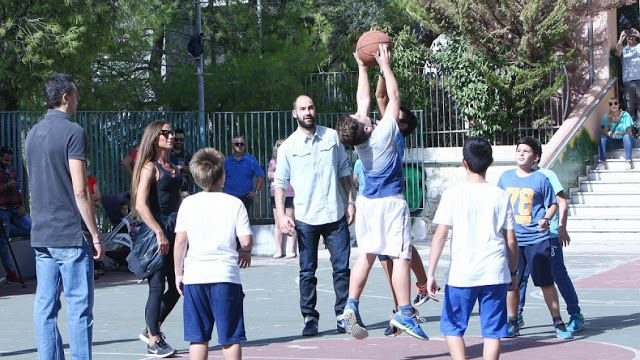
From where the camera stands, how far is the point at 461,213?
22.8 feet

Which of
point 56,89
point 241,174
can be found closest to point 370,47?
point 56,89

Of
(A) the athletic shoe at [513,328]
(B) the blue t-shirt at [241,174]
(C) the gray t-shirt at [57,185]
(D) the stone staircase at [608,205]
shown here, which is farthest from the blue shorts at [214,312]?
(D) the stone staircase at [608,205]

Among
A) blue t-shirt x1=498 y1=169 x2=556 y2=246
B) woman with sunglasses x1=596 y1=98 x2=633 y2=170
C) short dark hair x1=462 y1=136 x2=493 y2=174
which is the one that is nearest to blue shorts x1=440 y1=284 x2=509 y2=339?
short dark hair x1=462 y1=136 x2=493 y2=174

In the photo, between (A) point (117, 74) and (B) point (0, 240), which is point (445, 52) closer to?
(A) point (117, 74)

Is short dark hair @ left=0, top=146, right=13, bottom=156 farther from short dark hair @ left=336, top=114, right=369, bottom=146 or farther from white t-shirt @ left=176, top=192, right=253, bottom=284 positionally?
white t-shirt @ left=176, top=192, right=253, bottom=284

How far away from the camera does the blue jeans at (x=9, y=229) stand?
47.5 feet

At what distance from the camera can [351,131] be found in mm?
8484

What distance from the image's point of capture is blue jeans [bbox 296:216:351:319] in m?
9.52

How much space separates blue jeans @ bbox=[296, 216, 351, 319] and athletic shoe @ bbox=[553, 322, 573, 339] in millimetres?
1898

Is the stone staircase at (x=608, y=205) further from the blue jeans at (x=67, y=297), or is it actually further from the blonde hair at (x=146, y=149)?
the blue jeans at (x=67, y=297)

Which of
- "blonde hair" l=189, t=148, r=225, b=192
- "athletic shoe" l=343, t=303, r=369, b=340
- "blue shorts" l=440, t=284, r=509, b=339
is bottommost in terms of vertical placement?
"athletic shoe" l=343, t=303, r=369, b=340

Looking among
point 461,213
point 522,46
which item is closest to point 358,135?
point 461,213

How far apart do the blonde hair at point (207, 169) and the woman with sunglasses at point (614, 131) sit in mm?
15180

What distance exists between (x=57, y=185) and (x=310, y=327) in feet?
10.1
